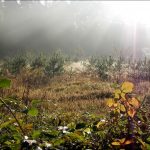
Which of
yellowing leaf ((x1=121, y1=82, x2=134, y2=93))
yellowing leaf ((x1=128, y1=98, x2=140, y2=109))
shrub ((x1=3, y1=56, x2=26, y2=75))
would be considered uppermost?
yellowing leaf ((x1=121, y1=82, x2=134, y2=93))

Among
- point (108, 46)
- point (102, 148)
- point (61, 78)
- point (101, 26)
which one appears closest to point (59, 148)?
point (102, 148)

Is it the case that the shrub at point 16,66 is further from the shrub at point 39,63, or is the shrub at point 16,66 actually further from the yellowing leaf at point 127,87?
the yellowing leaf at point 127,87

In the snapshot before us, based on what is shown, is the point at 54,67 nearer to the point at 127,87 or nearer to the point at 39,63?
the point at 39,63

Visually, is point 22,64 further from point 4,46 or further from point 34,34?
point 34,34

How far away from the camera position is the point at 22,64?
77.7ft

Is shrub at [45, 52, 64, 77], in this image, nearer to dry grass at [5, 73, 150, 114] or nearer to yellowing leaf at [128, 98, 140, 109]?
dry grass at [5, 73, 150, 114]

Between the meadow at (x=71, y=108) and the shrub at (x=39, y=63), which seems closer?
the meadow at (x=71, y=108)

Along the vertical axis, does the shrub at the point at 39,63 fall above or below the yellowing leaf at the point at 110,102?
below

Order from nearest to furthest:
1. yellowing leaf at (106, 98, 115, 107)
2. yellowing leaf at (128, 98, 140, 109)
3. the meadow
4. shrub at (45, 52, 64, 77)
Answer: the meadow < yellowing leaf at (128, 98, 140, 109) < yellowing leaf at (106, 98, 115, 107) < shrub at (45, 52, 64, 77)

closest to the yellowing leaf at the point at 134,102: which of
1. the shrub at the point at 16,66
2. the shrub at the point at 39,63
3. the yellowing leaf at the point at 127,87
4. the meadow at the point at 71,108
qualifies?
the meadow at the point at 71,108

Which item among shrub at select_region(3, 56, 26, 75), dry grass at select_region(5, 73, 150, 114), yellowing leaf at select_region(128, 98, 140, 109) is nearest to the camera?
yellowing leaf at select_region(128, 98, 140, 109)

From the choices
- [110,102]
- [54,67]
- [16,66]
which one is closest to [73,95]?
[54,67]

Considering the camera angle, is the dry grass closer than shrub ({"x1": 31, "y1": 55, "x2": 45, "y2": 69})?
Yes

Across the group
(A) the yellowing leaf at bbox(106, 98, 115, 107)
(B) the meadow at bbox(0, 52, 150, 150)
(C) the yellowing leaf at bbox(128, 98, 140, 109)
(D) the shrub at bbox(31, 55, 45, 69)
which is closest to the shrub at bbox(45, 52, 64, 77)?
(B) the meadow at bbox(0, 52, 150, 150)
